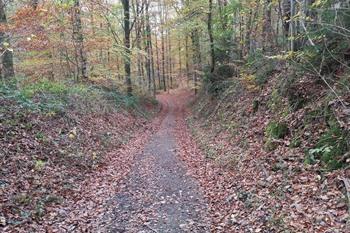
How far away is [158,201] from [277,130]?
3.65m

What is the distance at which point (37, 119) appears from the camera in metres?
10.3

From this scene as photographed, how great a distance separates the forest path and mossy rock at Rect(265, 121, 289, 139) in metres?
2.46

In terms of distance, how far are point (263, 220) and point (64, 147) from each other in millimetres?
6697

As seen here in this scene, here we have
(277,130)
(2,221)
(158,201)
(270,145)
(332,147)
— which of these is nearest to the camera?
(2,221)

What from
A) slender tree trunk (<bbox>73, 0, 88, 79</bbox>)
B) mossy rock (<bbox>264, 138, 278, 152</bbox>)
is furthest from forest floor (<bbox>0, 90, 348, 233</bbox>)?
slender tree trunk (<bbox>73, 0, 88, 79</bbox>)

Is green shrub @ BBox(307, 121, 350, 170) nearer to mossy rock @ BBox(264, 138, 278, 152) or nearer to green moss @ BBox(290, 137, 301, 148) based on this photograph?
green moss @ BBox(290, 137, 301, 148)

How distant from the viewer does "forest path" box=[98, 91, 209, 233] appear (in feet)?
20.4

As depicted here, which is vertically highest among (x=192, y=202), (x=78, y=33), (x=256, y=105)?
(x=78, y=33)

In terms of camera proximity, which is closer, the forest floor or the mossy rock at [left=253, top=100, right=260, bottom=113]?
the forest floor

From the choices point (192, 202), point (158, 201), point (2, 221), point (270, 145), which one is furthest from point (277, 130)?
point (2, 221)

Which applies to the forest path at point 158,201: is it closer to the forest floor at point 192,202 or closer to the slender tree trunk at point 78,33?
the forest floor at point 192,202

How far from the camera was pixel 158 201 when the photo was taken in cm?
742

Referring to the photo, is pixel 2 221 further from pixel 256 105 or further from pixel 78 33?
pixel 78 33

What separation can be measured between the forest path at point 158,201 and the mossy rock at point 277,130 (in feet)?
8.08
